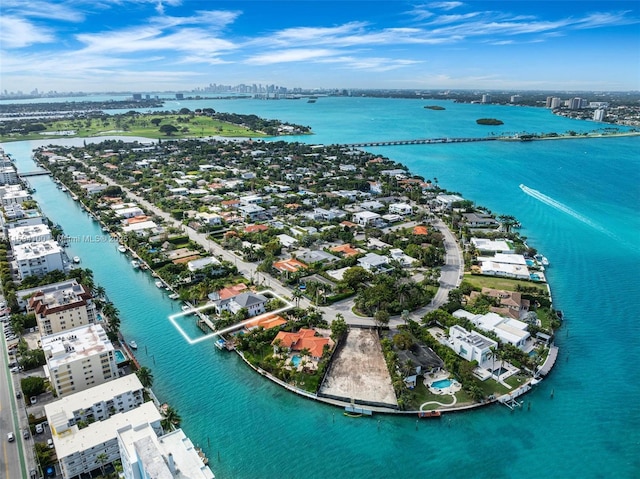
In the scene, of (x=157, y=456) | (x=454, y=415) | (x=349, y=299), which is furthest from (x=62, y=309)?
(x=454, y=415)

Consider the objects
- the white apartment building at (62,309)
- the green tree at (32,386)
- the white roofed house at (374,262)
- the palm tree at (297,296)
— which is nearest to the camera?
the green tree at (32,386)

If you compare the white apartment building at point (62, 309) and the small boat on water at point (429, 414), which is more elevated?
the white apartment building at point (62, 309)

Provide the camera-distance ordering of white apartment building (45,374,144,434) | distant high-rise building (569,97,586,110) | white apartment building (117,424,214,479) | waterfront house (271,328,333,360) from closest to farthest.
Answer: white apartment building (117,424,214,479), white apartment building (45,374,144,434), waterfront house (271,328,333,360), distant high-rise building (569,97,586,110)

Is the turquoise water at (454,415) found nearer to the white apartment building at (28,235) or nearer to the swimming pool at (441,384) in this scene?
the swimming pool at (441,384)

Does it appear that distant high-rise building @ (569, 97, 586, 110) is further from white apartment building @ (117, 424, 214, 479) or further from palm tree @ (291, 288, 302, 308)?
white apartment building @ (117, 424, 214, 479)

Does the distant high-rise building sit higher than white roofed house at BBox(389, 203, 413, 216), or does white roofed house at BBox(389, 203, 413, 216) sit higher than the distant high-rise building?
the distant high-rise building

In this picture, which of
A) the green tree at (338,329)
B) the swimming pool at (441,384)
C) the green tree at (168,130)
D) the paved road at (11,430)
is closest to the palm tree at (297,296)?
the green tree at (338,329)

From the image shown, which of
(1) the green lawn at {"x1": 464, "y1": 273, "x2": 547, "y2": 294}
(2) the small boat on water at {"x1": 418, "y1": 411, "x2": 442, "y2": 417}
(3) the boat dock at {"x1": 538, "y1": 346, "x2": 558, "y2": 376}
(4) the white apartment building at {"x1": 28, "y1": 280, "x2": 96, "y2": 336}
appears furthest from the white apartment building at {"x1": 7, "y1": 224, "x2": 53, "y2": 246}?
(3) the boat dock at {"x1": 538, "y1": 346, "x2": 558, "y2": 376}
